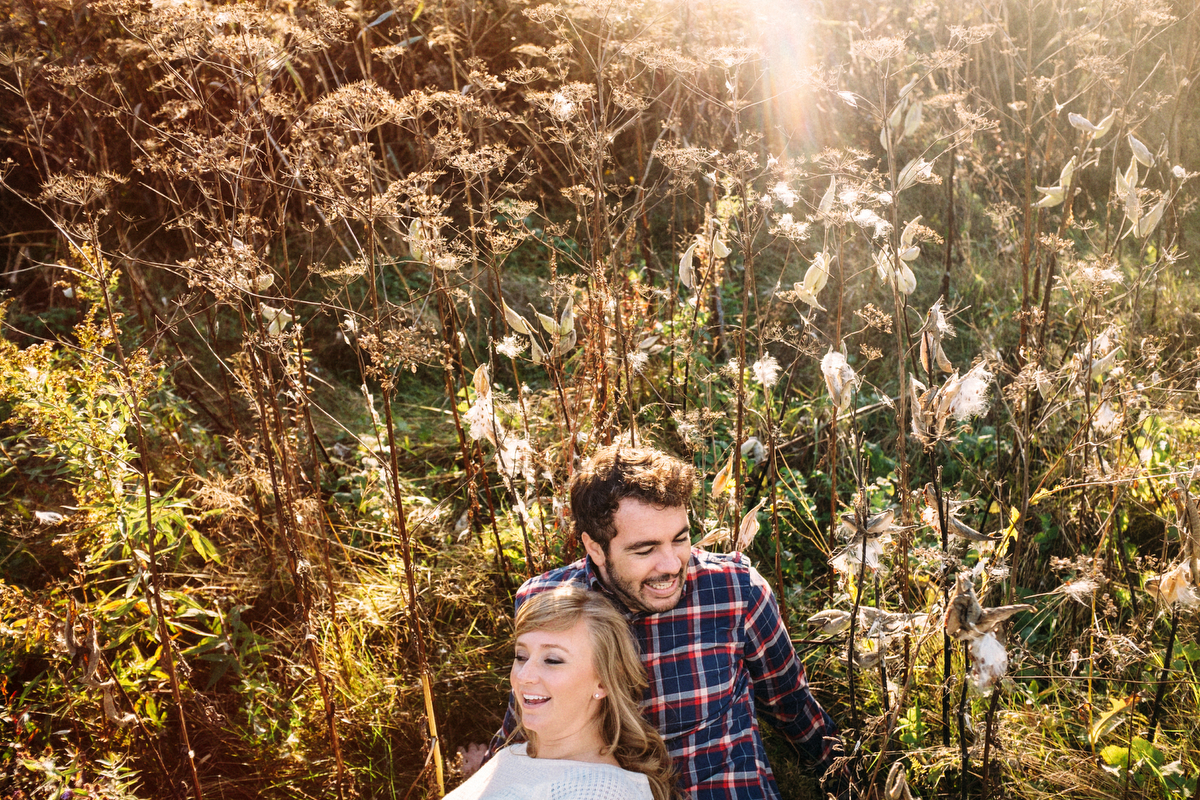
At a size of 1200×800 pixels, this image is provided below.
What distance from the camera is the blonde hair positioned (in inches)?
73.6

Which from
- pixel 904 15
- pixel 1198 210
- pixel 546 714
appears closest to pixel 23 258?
pixel 546 714

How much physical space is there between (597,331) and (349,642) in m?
1.27

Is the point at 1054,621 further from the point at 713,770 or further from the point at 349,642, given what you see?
the point at 349,642

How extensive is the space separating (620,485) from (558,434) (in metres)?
1.30

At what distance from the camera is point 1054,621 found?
7.91 feet

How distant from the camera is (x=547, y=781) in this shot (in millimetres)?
1791

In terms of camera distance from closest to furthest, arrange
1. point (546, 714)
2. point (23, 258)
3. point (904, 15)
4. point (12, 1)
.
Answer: point (546, 714)
point (12, 1)
point (23, 258)
point (904, 15)

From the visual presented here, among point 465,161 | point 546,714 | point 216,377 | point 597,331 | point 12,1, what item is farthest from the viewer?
point 216,377

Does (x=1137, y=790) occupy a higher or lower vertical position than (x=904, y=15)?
lower

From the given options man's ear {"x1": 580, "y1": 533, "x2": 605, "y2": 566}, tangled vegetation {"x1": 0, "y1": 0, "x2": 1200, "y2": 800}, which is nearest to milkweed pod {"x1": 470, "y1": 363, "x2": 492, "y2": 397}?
tangled vegetation {"x1": 0, "y1": 0, "x2": 1200, "y2": 800}

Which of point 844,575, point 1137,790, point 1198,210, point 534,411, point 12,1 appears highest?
point 12,1

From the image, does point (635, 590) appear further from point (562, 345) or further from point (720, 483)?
point (562, 345)

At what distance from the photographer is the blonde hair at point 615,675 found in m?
1.87

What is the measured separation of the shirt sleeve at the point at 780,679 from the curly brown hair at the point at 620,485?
34cm
